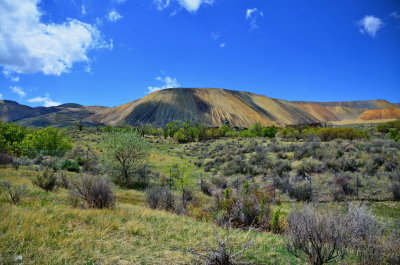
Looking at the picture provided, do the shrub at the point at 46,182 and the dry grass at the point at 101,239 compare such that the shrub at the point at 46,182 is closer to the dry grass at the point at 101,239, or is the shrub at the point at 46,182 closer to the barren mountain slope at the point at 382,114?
the dry grass at the point at 101,239

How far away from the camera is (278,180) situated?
1906 cm

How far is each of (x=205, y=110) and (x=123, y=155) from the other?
11879cm

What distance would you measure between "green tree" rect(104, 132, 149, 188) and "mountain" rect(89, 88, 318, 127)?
100 meters

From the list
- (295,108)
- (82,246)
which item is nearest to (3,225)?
(82,246)

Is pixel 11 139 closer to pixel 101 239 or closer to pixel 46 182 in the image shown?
pixel 46 182

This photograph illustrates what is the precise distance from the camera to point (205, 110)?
13938 cm

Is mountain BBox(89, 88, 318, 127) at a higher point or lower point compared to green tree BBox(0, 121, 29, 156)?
higher

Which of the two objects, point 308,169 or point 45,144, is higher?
point 45,144

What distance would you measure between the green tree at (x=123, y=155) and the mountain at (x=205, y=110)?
100 meters

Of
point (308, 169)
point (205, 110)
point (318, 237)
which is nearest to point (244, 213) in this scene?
point (318, 237)

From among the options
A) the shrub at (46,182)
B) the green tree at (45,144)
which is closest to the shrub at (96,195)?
the shrub at (46,182)

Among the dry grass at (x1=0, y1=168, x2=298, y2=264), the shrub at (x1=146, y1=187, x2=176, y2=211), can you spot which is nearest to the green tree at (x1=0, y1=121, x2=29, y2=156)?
the shrub at (x1=146, y1=187, x2=176, y2=211)

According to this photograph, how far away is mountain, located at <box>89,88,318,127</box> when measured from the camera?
129 m

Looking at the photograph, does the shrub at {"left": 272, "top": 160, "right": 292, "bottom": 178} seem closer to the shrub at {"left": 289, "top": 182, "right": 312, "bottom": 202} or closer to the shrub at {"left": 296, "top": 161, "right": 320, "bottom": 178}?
the shrub at {"left": 296, "top": 161, "right": 320, "bottom": 178}
